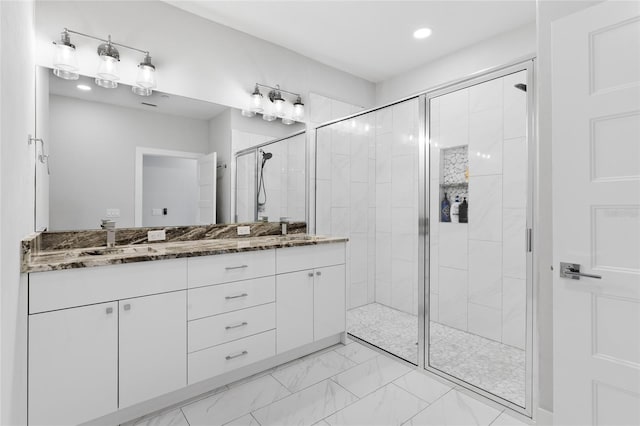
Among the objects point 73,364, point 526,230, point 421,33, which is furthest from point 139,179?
point 421,33

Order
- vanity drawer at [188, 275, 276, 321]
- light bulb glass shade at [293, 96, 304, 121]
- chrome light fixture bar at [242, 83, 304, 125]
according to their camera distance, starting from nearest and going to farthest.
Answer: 1. vanity drawer at [188, 275, 276, 321]
2. chrome light fixture bar at [242, 83, 304, 125]
3. light bulb glass shade at [293, 96, 304, 121]

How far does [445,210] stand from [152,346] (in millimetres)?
2667

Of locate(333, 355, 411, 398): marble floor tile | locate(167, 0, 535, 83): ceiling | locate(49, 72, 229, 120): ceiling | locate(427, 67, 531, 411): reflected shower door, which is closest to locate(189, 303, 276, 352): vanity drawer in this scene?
locate(333, 355, 411, 398): marble floor tile

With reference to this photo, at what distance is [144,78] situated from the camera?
2252mm

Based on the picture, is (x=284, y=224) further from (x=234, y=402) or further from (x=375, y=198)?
(x=234, y=402)

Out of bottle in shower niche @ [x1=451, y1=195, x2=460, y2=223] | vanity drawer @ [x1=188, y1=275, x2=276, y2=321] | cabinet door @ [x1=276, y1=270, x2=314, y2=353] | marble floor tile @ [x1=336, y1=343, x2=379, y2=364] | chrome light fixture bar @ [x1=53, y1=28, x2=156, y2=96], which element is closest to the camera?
vanity drawer @ [x1=188, y1=275, x2=276, y2=321]

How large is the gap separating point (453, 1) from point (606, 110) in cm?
153

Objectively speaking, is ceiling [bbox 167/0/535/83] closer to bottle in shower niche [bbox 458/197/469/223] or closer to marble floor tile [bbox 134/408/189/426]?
bottle in shower niche [bbox 458/197/469/223]

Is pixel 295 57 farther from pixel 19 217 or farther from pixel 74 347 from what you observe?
pixel 74 347

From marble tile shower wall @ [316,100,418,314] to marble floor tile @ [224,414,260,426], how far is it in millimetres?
1839

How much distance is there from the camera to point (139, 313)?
166cm

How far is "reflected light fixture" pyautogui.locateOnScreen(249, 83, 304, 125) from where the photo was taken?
286 cm

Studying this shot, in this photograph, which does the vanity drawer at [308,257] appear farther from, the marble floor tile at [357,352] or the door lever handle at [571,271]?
the door lever handle at [571,271]

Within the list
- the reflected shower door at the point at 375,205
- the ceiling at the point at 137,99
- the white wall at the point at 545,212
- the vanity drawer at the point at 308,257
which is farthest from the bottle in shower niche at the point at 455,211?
the ceiling at the point at 137,99
